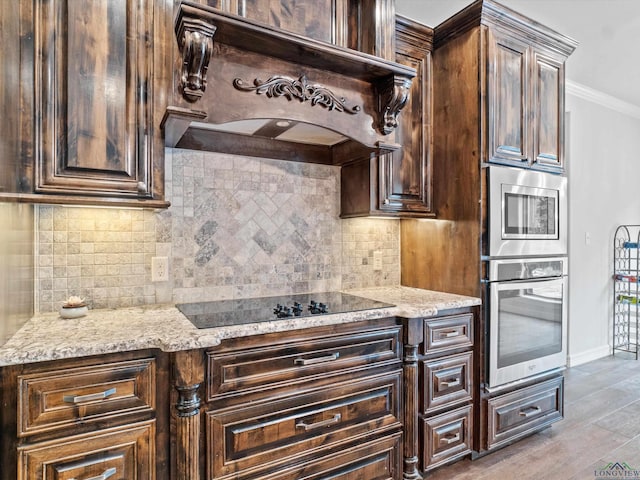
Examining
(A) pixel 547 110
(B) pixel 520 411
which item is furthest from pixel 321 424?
(A) pixel 547 110

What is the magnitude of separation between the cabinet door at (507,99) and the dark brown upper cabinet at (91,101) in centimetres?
178

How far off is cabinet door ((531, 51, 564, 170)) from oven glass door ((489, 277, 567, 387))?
82 centimetres

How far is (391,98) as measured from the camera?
205cm

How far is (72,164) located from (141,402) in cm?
95

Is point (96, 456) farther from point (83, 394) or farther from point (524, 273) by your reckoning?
point (524, 273)

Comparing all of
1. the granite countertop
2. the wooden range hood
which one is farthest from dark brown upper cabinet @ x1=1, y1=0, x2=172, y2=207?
the granite countertop

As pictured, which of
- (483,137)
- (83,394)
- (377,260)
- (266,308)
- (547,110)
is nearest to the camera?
(83,394)

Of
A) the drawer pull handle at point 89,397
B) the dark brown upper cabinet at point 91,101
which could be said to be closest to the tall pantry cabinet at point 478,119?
the dark brown upper cabinet at point 91,101

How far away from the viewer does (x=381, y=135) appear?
2119 millimetres

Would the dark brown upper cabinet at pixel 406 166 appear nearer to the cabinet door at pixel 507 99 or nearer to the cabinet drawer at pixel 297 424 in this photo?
the cabinet door at pixel 507 99

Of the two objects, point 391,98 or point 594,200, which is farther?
point 594,200

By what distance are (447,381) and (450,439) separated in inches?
13.0

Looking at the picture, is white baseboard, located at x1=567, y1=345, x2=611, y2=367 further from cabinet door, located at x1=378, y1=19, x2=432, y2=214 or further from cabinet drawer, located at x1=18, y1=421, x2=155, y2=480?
cabinet drawer, located at x1=18, y1=421, x2=155, y2=480

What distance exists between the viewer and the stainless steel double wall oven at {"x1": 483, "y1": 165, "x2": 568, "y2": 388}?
2.26m
